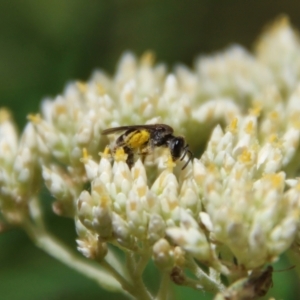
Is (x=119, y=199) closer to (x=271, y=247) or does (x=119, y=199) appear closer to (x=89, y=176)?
(x=89, y=176)

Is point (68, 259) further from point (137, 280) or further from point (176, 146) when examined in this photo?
point (176, 146)

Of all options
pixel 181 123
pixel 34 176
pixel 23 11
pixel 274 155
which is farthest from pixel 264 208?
pixel 23 11

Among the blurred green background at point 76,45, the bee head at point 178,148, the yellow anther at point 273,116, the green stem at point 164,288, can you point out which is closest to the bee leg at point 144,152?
the bee head at point 178,148

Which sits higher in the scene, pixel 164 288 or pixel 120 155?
pixel 120 155

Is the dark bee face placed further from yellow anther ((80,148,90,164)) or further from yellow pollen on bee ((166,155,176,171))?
yellow anther ((80,148,90,164))

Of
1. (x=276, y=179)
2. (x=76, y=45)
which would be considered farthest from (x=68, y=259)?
(x=76, y=45)

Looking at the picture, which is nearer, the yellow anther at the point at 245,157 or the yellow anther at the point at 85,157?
the yellow anther at the point at 245,157

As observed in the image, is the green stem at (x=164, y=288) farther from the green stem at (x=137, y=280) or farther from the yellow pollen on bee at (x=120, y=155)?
the yellow pollen on bee at (x=120, y=155)

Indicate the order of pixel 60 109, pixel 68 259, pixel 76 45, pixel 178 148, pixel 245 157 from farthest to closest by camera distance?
pixel 76 45
pixel 60 109
pixel 68 259
pixel 178 148
pixel 245 157
